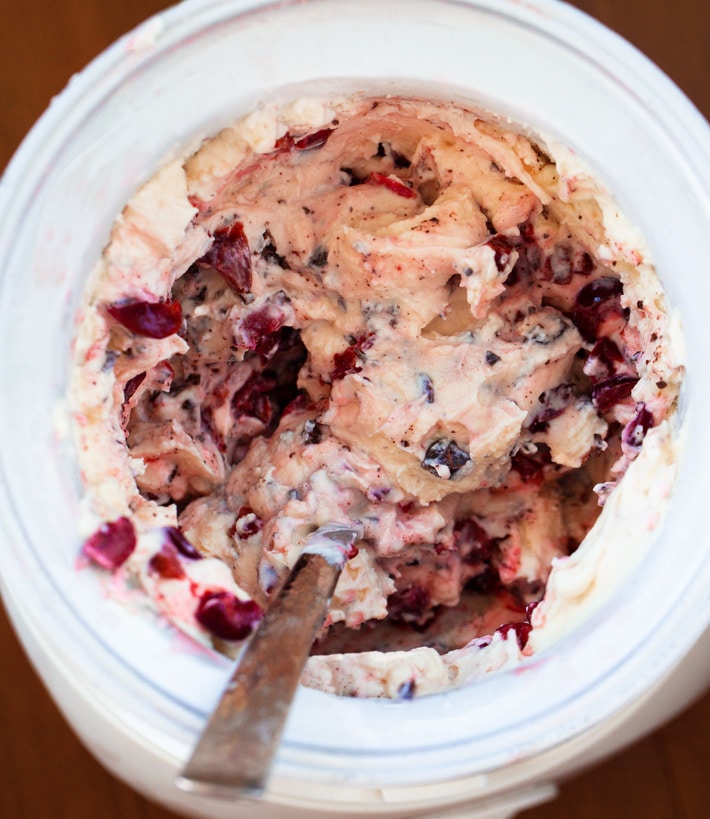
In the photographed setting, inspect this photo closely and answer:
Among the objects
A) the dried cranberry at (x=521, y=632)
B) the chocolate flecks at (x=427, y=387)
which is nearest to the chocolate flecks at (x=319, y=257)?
the chocolate flecks at (x=427, y=387)

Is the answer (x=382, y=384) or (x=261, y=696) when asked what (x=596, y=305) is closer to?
(x=382, y=384)

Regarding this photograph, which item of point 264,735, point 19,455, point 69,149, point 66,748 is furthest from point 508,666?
point 66,748

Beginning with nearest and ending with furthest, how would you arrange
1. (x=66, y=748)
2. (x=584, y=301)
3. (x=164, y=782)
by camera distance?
1. (x=164, y=782)
2. (x=584, y=301)
3. (x=66, y=748)

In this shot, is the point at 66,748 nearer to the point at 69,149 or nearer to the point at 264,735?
the point at 264,735

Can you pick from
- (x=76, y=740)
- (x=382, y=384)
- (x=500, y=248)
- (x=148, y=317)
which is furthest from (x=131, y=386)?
(x=76, y=740)

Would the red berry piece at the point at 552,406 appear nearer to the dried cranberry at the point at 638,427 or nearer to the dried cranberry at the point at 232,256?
the dried cranberry at the point at 638,427
